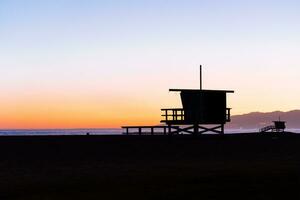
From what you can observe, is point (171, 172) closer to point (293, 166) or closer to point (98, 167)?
point (98, 167)

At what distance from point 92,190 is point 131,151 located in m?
13.5

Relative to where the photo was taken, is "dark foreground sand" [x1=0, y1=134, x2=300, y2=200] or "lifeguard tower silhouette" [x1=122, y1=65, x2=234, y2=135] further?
"lifeguard tower silhouette" [x1=122, y1=65, x2=234, y2=135]

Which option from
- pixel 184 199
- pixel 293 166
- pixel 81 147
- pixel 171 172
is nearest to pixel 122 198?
pixel 184 199

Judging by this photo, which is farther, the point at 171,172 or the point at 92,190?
the point at 171,172

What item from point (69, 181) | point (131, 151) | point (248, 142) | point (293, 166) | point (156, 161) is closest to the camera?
point (69, 181)

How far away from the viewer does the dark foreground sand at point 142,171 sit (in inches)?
539

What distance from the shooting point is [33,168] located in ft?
65.2

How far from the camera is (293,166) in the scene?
19453 mm

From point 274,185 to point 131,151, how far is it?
13.7m

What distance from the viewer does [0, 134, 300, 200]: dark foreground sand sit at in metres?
13.7

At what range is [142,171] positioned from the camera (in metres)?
18.4

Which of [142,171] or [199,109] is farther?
[199,109]

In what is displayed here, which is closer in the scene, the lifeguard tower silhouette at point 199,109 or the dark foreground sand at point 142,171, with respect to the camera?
the dark foreground sand at point 142,171

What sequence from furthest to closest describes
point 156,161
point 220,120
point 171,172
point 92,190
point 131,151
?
1. point 220,120
2. point 131,151
3. point 156,161
4. point 171,172
5. point 92,190
